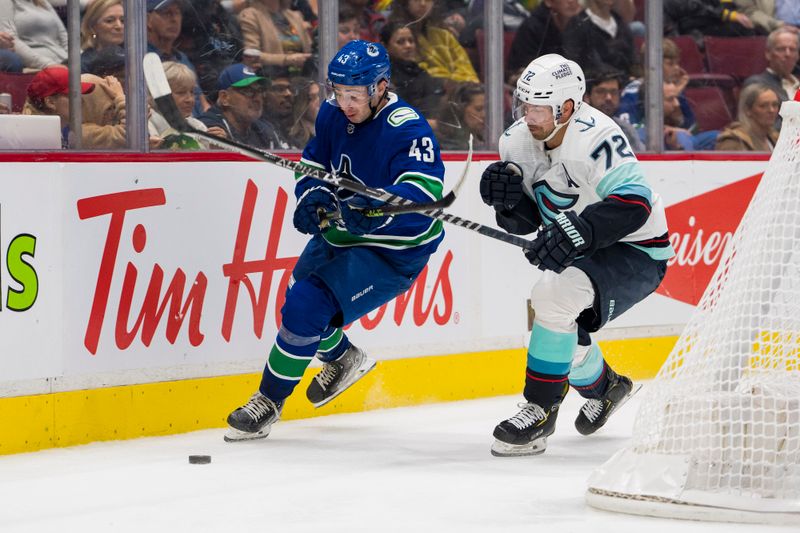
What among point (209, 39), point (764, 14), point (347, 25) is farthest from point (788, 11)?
point (209, 39)

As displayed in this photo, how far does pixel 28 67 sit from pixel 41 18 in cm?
15

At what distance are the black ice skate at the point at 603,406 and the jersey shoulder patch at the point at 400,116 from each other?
96 centimetres

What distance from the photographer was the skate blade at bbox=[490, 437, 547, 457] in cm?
399

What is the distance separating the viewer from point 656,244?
4.07 meters

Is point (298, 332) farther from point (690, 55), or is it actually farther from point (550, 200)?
point (690, 55)

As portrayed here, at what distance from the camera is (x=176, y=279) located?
4.39 metres

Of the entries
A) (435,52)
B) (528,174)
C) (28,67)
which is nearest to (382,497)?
(528,174)

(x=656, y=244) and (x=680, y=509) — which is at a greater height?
(x=656, y=244)

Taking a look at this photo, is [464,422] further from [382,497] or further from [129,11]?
[129,11]

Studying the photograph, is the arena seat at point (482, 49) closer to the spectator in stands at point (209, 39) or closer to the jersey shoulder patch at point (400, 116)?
the spectator in stands at point (209, 39)

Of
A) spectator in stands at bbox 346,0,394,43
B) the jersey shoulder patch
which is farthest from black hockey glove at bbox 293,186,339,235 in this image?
spectator in stands at bbox 346,0,394,43

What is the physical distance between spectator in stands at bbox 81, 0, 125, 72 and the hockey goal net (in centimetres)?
199

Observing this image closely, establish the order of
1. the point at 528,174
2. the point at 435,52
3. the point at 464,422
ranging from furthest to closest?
the point at 435,52 < the point at 464,422 < the point at 528,174

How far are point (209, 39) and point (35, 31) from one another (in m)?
0.67
